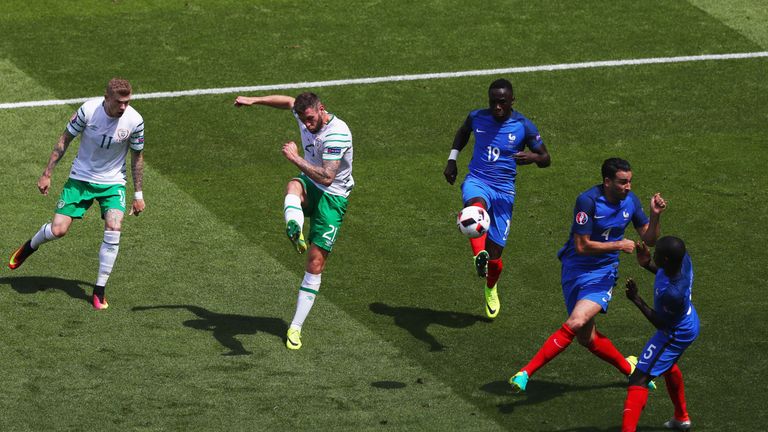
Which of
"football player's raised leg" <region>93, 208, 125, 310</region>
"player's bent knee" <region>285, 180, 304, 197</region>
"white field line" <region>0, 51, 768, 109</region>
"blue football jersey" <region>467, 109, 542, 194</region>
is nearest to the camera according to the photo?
"player's bent knee" <region>285, 180, 304, 197</region>

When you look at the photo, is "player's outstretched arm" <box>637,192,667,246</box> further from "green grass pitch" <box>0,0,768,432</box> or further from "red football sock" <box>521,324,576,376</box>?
"green grass pitch" <box>0,0,768,432</box>

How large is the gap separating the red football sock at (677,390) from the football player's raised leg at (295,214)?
12.6 ft

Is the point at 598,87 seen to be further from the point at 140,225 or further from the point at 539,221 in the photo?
the point at 140,225

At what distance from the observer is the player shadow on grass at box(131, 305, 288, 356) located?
1528 cm

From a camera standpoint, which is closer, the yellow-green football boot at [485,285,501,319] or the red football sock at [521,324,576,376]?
the red football sock at [521,324,576,376]

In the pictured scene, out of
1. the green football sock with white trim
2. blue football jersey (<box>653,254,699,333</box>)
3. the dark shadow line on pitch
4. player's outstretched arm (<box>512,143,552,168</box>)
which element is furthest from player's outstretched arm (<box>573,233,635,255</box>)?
the green football sock with white trim

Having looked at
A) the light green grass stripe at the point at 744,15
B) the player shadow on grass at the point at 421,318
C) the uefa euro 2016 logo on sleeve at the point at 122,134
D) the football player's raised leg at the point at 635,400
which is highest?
the light green grass stripe at the point at 744,15

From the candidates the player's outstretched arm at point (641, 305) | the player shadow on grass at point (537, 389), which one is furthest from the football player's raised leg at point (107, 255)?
the player's outstretched arm at point (641, 305)

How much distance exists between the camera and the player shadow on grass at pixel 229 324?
15.3m

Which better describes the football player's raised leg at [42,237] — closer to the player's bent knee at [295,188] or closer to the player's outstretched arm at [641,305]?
the player's bent knee at [295,188]

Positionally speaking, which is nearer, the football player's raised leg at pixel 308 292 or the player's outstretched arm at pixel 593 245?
the player's outstretched arm at pixel 593 245

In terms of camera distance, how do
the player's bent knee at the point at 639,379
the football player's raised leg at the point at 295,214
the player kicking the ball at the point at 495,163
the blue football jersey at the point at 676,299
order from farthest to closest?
the player kicking the ball at the point at 495,163
the football player's raised leg at the point at 295,214
the player's bent knee at the point at 639,379
the blue football jersey at the point at 676,299

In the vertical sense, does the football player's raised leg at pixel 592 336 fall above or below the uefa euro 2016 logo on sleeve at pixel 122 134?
A: below

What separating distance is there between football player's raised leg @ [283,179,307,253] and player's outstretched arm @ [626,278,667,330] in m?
3.42
